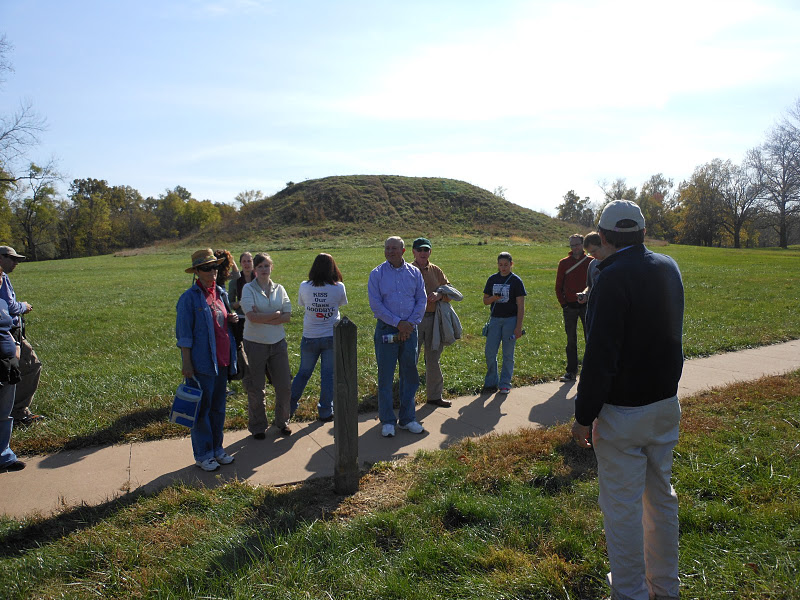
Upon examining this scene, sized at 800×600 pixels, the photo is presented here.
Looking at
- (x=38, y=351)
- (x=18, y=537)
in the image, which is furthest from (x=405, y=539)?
(x=38, y=351)

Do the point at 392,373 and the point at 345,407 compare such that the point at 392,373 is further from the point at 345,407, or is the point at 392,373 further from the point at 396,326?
the point at 345,407

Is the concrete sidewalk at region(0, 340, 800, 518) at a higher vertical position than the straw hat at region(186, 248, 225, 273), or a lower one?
lower

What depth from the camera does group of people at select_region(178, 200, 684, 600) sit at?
2.74m

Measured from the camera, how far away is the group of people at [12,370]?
188 inches

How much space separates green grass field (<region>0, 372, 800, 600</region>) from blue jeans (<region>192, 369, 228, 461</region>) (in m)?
0.68

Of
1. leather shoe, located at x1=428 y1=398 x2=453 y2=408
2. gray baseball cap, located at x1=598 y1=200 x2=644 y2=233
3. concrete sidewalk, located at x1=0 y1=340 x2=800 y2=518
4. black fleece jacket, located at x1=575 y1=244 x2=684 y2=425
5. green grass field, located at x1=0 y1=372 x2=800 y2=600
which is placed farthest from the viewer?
leather shoe, located at x1=428 y1=398 x2=453 y2=408

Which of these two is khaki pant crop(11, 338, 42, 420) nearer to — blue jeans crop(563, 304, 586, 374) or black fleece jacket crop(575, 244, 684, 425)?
black fleece jacket crop(575, 244, 684, 425)

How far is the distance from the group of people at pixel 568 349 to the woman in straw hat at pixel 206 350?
0.03 feet

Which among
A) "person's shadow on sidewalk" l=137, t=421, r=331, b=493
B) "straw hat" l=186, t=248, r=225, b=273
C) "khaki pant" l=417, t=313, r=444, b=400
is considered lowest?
"person's shadow on sidewalk" l=137, t=421, r=331, b=493

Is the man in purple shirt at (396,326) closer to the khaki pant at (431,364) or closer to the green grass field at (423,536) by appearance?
the khaki pant at (431,364)

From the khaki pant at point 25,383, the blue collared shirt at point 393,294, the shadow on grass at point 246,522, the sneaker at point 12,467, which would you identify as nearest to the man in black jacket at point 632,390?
the shadow on grass at point 246,522

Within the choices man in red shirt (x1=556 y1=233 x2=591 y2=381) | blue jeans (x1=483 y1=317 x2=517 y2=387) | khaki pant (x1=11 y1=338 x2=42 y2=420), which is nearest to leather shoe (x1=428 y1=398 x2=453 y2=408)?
blue jeans (x1=483 y1=317 x2=517 y2=387)

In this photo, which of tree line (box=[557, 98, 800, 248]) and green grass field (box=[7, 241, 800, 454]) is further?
tree line (box=[557, 98, 800, 248])

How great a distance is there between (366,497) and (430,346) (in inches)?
108
